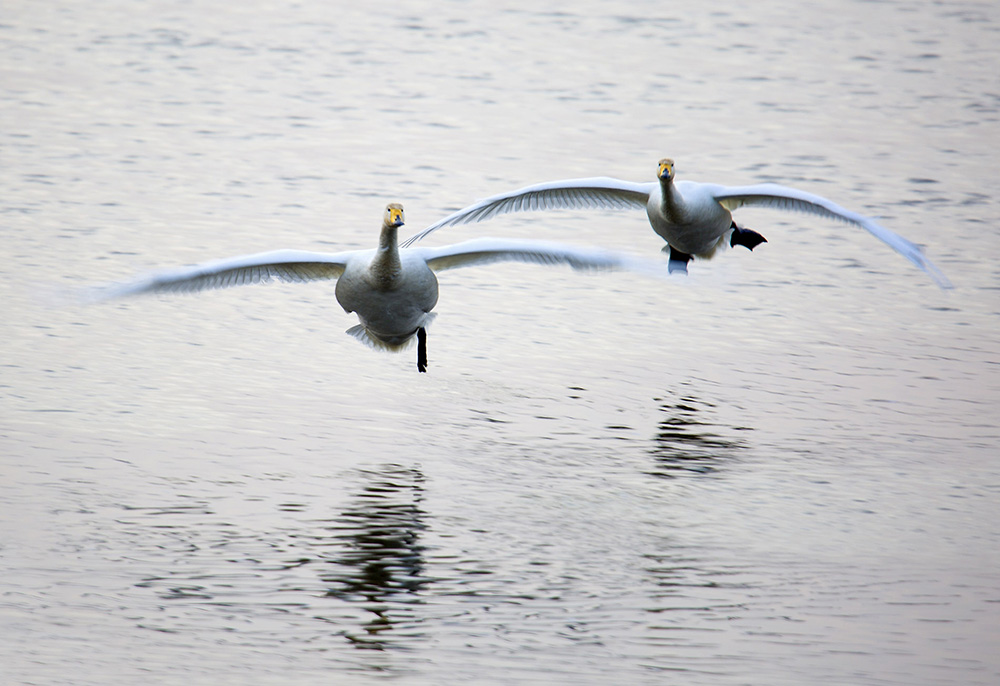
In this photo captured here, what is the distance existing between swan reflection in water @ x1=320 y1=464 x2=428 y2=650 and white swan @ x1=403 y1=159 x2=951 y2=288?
9.39ft

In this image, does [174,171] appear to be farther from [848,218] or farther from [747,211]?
[848,218]

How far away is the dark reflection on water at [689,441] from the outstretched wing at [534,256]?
1508mm

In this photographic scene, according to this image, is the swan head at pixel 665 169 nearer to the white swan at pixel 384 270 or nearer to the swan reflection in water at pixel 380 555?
the white swan at pixel 384 270

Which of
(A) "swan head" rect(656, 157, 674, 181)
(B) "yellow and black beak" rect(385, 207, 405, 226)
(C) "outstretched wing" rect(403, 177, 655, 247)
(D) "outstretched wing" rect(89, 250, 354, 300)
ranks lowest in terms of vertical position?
(D) "outstretched wing" rect(89, 250, 354, 300)

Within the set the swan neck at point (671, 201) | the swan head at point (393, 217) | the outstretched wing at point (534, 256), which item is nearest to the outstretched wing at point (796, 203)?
the swan neck at point (671, 201)

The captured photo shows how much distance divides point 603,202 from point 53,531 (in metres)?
5.93

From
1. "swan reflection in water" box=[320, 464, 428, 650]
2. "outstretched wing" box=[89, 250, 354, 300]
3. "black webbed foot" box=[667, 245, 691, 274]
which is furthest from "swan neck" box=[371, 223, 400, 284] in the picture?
"black webbed foot" box=[667, 245, 691, 274]

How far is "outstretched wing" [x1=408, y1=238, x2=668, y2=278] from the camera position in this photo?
11.8 meters

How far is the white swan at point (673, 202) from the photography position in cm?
1388

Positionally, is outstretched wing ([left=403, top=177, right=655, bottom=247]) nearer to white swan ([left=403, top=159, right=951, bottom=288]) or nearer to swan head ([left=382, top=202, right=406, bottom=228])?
white swan ([left=403, top=159, right=951, bottom=288])

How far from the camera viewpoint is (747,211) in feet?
63.2


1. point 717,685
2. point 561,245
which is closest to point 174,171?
point 561,245

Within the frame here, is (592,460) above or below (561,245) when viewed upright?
below

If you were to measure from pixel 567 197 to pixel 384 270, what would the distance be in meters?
2.57
